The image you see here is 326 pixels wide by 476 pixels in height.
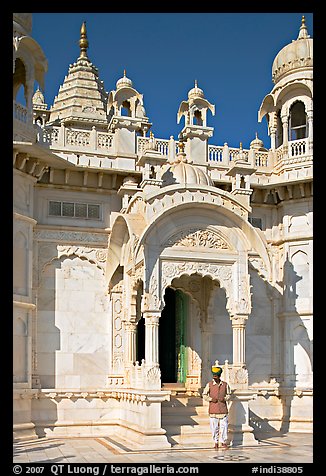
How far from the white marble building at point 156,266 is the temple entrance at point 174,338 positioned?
5 centimetres

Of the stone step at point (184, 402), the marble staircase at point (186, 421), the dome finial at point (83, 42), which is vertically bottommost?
the marble staircase at point (186, 421)

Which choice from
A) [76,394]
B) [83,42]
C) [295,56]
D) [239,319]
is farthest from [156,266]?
[83,42]

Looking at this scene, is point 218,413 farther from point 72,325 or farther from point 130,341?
point 72,325

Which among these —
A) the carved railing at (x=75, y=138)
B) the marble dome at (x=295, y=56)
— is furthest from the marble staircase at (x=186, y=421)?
the marble dome at (x=295, y=56)

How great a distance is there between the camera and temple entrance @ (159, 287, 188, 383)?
1802 cm

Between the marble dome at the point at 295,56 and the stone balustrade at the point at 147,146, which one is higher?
the marble dome at the point at 295,56

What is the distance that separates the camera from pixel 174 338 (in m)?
18.5

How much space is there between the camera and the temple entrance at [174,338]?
18016 mm

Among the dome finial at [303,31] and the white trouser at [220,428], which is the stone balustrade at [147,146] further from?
the white trouser at [220,428]

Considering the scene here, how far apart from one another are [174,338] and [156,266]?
4601 millimetres

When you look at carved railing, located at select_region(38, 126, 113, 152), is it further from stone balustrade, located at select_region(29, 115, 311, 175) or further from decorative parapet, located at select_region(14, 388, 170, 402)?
decorative parapet, located at select_region(14, 388, 170, 402)
